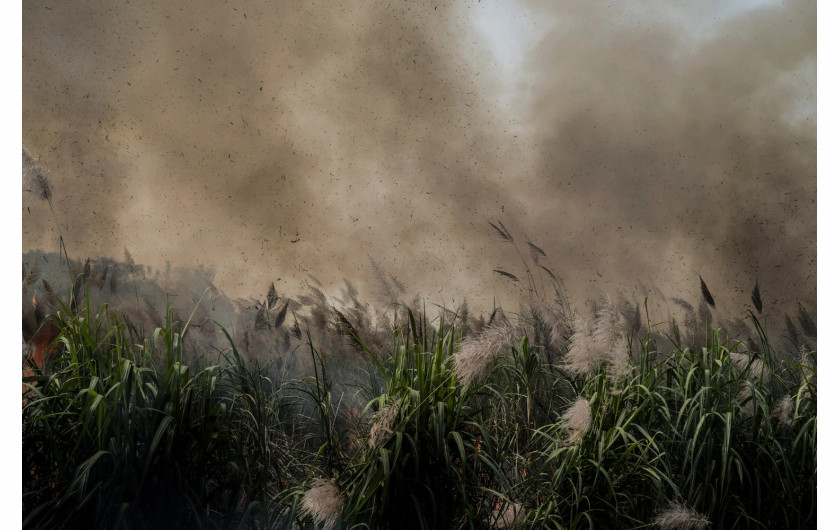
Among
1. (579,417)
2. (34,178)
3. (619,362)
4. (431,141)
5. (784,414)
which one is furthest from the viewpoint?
(431,141)

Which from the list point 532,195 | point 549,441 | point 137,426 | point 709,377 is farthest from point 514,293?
point 137,426

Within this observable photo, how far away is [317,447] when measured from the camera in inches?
92.8

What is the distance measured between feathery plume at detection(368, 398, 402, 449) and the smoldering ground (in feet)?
1.85

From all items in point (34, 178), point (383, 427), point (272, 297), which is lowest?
point (383, 427)

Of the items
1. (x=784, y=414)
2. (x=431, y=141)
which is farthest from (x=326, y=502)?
(x=784, y=414)

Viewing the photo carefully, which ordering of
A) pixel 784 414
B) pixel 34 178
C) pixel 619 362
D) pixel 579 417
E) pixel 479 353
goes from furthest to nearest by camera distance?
pixel 34 178 < pixel 784 414 < pixel 619 362 < pixel 579 417 < pixel 479 353

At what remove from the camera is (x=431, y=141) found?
2.54 meters

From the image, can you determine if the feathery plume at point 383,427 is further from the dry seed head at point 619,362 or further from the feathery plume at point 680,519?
the feathery plume at point 680,519

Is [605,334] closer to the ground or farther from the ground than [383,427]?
farther from the ground

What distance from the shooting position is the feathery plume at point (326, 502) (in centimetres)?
196

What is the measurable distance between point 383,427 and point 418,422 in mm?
110

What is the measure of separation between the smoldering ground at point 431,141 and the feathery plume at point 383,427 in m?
0.56

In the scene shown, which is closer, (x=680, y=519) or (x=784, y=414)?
(x=680, y=519)

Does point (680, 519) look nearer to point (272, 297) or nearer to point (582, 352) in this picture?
point (582, 352)
